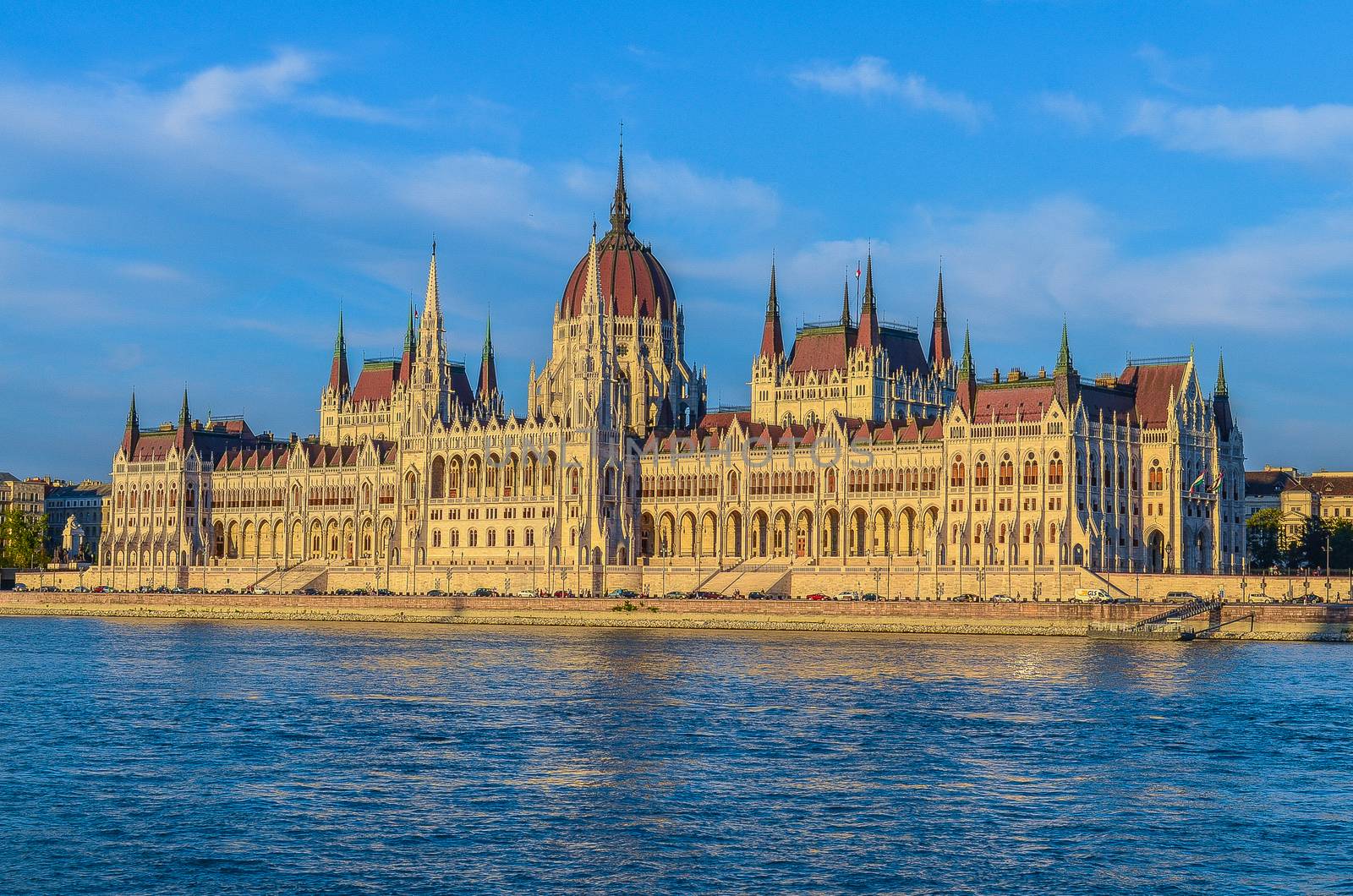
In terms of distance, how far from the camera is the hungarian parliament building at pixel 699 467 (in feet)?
451

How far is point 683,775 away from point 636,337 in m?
125

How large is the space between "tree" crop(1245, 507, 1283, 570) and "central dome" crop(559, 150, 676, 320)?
186 ft

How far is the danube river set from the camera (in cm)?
4284

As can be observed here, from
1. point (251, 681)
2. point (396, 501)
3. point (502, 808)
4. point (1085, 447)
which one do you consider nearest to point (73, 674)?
point (251, 681)

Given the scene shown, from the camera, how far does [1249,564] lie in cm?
16175

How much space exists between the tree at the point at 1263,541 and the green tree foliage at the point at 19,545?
118 m

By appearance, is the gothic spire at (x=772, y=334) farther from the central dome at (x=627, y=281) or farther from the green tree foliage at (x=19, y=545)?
the green tree foliage at (x=19, y=545)

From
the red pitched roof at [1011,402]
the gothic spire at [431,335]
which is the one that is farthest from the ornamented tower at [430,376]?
the red pitched roof at [1011,402]

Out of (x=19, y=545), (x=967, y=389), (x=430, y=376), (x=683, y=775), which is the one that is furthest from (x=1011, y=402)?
(x=19, y=545)

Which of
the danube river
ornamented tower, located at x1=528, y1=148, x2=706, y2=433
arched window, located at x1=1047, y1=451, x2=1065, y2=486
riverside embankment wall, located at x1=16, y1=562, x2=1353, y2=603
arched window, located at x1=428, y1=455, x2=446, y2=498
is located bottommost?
the danube river

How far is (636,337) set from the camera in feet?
586

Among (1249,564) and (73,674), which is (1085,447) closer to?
(1249,564)

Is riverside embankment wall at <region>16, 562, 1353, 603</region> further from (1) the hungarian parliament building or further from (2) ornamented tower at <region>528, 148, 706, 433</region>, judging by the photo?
(2) ornamented tower at <region>528, 148, 706, 433</region>

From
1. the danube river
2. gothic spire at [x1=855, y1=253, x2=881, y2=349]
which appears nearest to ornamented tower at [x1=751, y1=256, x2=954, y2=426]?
gothic spire at [x1=855, y1=253, x2=881, y2=349]
